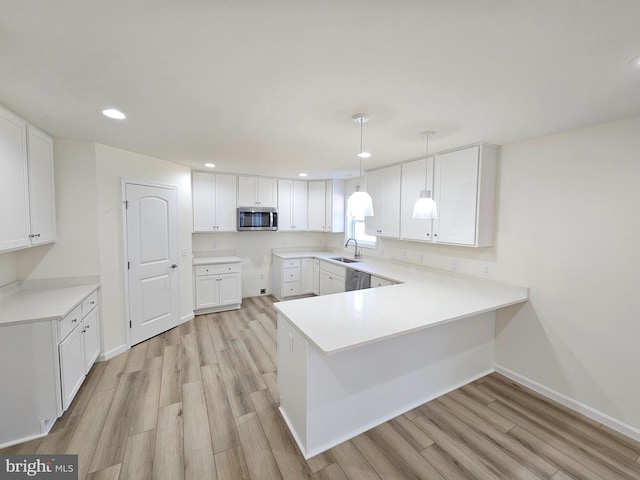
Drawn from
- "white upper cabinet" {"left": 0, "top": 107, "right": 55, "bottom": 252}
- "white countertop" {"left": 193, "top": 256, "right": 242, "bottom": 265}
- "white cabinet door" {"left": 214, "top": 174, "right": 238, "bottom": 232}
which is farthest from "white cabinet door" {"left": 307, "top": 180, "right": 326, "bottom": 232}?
"white upper cabinet" {"left": 0, "top": 107, "right": 55, "bottom": 252}

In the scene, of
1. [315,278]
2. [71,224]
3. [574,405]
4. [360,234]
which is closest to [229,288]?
[315,278]

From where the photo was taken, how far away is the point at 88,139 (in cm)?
271

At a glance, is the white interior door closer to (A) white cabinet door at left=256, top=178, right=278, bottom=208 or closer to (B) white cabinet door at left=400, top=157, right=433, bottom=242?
(A) white cabinet door at left=256, top=178, right=278, bottom=208

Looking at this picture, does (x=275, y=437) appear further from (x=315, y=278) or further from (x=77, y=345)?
(x=315, y=278)

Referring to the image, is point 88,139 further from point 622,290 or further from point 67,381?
point 622,290

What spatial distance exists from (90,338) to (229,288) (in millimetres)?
2044

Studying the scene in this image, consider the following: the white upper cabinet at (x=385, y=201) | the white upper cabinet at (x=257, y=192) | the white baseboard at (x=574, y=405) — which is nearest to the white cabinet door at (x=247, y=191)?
the white upper cabinet at (x=257, y=192)

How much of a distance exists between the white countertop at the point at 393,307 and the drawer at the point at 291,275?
2283 mm

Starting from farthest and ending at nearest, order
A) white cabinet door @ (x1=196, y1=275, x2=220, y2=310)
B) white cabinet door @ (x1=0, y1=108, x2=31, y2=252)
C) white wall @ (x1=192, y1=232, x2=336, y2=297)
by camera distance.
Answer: white wall @ (x1=192, y1=232, x2=336, y2=297)
white cabinet door @ (x1=196, y1=275, x2=220, y2=310)
white cabinet door @ (x1=0, y1=108, x2=31, y2=252)

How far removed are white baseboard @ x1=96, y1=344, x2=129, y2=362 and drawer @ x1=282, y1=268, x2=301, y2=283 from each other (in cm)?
252

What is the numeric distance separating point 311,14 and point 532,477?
2860 millimetres

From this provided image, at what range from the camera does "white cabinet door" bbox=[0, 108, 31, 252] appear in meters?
1.93

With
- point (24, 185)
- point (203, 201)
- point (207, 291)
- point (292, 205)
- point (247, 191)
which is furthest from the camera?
point (292, 205)

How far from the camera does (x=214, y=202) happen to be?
458 cm
